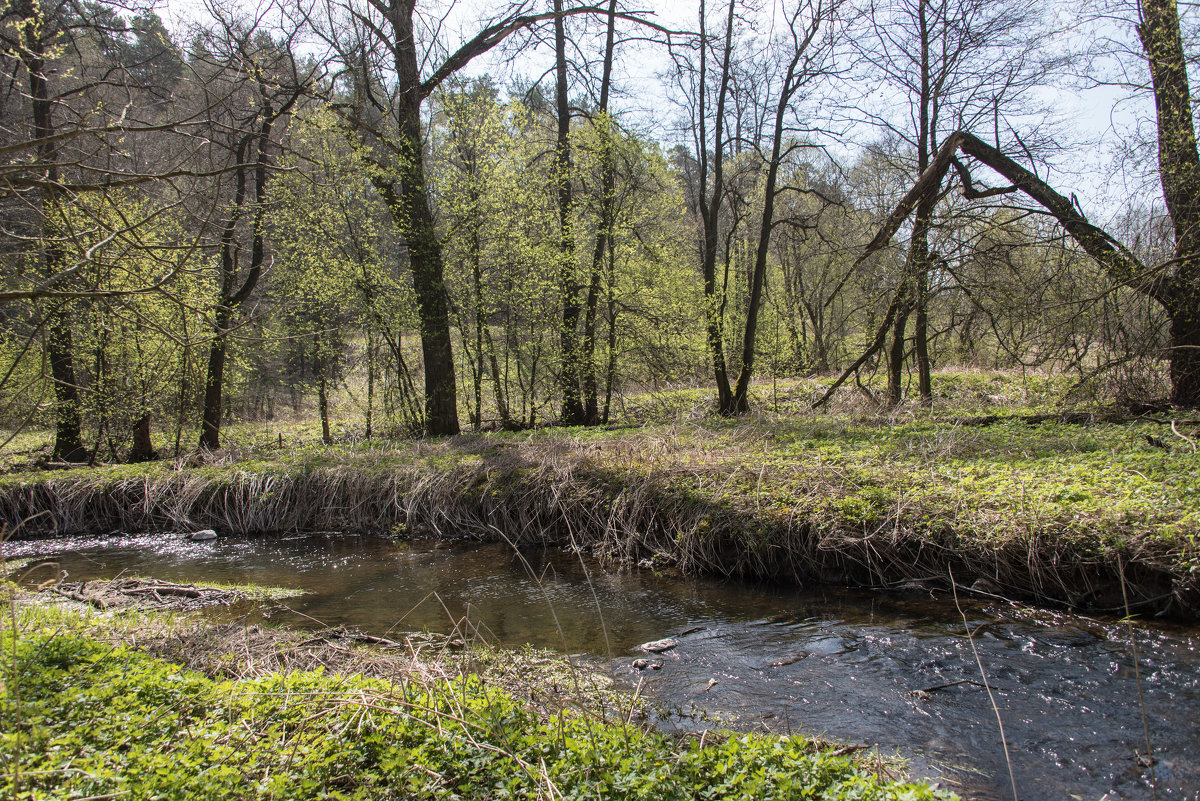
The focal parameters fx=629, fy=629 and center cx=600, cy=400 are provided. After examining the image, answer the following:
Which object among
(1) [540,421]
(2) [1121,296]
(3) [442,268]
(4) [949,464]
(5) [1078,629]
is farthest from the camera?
(1) [540,421]

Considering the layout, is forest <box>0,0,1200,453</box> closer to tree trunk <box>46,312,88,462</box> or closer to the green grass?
tree trunk <box>46,312,88,462</box>

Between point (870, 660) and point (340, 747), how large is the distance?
11.5 feet

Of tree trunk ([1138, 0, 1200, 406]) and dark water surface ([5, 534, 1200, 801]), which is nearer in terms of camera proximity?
dark water surface ([5, 534, 1200, 801])

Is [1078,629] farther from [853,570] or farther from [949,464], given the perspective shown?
[949,464]

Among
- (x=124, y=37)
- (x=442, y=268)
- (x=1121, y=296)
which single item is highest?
(x=124, y=37)

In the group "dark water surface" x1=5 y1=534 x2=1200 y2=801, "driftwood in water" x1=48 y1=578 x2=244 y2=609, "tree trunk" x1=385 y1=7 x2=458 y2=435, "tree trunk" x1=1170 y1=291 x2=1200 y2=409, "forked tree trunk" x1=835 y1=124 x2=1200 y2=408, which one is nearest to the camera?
"dark water surface" x1=5 y1=534 x2=1200 y2=801

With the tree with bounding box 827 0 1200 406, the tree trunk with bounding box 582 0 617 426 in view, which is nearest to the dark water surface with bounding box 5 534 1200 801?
the tree with bounding box 827 0 1200 406

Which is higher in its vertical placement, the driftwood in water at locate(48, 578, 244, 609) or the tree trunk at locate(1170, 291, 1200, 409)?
the tree trunk at locate(1170, 291, 1200, 409)

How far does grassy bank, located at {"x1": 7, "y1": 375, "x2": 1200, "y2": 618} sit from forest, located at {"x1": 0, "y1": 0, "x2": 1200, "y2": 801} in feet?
0.16

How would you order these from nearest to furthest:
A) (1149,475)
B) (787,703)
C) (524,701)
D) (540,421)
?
(524,701)
(787,703)
(1149,475)
(540,421)

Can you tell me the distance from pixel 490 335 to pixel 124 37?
7.05 metres

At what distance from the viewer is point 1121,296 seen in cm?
799

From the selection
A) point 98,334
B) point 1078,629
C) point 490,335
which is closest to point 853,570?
point 1078,629

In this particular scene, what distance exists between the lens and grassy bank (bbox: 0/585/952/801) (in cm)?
229
